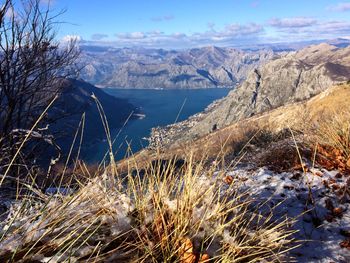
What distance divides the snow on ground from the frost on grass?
54 centimetres

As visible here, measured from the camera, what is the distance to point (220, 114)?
519 feet

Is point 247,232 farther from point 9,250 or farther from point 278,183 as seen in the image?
point 278,183

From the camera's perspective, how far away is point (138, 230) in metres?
2.74

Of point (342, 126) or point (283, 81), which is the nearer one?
point (342, 126)

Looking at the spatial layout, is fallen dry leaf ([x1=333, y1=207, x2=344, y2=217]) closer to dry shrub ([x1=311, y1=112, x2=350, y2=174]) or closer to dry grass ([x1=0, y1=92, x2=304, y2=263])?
dry shrub ([x1=311, y1=112, x2=350, y2=174])

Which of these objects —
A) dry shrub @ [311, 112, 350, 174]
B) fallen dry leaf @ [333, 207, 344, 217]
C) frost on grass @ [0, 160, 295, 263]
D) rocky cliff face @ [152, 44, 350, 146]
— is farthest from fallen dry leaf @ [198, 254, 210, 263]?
rocky cliff face @ [152, 44, 350, 146]

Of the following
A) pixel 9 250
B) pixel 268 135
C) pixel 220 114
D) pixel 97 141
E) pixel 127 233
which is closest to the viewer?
pixel 9 250

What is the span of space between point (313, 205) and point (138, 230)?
227cm

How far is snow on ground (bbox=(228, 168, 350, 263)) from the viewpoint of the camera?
322 cm

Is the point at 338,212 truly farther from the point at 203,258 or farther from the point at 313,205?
the point at 203,258

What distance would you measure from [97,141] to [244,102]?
2617 inches

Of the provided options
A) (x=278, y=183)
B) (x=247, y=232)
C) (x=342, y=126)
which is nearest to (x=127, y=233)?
(x=247, y=232)

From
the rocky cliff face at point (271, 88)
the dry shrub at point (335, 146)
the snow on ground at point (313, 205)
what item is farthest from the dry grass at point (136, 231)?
the rocky cliff face at point (271, 88)

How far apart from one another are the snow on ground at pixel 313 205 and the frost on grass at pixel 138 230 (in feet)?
1.77
